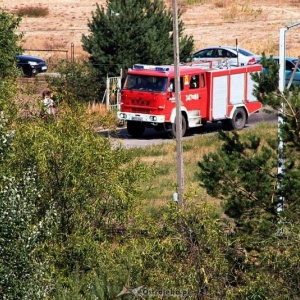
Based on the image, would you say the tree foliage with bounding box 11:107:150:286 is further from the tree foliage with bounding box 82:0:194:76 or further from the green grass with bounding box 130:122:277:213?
the tree foliage with bounding box 82:0:194:76

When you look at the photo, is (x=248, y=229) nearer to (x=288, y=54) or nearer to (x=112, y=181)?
(x=112, y=181)

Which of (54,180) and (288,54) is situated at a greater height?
(54,180)

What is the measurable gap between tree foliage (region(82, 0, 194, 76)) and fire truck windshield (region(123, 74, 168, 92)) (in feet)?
17.5

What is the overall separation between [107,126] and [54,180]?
165cm

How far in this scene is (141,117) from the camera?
31609 millimetres

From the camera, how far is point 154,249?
46.6 feet

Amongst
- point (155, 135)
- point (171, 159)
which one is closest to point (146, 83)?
point (155, 135)

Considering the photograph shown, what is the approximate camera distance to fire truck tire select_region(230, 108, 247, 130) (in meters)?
33.8

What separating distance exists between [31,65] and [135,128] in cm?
1202

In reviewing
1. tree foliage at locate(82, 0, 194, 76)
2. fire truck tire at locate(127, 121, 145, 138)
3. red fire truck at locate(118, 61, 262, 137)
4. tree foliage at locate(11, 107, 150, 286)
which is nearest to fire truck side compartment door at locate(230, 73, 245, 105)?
red fire truck at locate(118, 61, 262, 137)

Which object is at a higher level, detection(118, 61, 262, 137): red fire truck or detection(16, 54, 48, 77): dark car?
detection(118, 61, 262, 137): red fire truck

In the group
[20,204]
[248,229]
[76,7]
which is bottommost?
[76,7]

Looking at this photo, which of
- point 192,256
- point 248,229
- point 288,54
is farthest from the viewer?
point 288,54

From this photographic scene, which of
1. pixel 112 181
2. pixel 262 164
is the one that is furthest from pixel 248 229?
pixel 112 181
